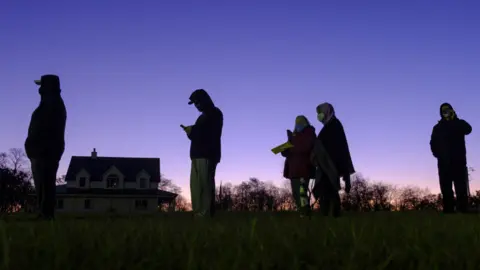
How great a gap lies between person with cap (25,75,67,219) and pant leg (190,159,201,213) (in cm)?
235

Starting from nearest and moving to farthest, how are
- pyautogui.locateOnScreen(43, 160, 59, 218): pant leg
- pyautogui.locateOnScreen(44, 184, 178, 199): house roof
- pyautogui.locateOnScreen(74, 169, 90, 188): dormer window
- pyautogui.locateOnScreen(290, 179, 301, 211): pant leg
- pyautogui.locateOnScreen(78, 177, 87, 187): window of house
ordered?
pyautogui.locateOnScreen(43, 160, 59, 218): pant leg
pyautogui.locateOnScreen(290, 179, 301, 211): pant leg
pyautogui.locateOnScreen(44, 184, 178, 199): house roof
pyautogui.locateOnScreen(74, 169, 90, 188): dormer window
pyautogui.locateOnScreen(78, 177, 87, 187): window of house

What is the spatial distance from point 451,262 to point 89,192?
59231 mm

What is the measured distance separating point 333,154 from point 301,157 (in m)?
0.72

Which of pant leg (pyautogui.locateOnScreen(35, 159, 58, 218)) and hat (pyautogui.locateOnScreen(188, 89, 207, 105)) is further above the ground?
hat (pyautogui.locateOnScreen(188, 89, 207, 105))

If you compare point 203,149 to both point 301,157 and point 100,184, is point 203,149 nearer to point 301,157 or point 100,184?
point 301,157

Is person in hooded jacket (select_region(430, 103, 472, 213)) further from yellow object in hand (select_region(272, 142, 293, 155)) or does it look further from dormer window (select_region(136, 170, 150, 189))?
dormer window (select_region(136, 170, 150, 189))

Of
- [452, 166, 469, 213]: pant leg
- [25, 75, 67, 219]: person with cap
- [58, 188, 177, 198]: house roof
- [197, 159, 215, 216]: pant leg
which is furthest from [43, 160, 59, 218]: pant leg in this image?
[58, 188, 177, 198]: house roof

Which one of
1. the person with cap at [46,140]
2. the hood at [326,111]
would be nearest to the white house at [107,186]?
the person with cap at [46,140]

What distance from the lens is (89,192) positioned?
5984 centimetres

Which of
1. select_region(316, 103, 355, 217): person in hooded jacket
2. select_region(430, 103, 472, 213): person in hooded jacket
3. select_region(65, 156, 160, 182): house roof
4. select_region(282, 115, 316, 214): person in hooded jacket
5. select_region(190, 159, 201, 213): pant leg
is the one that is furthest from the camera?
select_region(65, 156, 160, 182): house roof

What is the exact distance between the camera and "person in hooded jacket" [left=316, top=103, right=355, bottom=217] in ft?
33.9

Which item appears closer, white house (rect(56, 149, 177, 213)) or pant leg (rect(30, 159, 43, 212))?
pant leg (rect(30, 159, 43, 212))

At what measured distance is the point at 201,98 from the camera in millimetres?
10609

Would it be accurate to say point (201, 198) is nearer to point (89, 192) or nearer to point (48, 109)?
point (48, 109)
